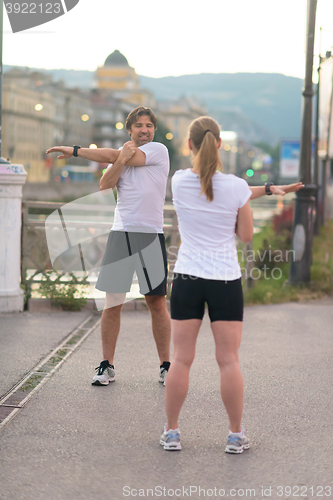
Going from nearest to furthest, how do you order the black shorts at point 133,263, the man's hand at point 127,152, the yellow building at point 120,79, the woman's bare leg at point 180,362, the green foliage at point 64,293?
the woman's bare leg at point 180,362 → the man's hand at point 127,152 → the black shorts at point 133,263 → the green foliage at point 64,293 → the yellow building at point 120,79

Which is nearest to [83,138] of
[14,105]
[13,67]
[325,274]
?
[13,67]

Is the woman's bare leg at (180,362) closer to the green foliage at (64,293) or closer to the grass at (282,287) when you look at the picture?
the green foliage at (64,293)

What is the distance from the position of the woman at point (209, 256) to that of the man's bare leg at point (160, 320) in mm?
1362

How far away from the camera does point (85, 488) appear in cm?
316

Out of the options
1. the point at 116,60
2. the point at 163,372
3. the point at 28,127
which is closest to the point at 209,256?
the point at 163,372

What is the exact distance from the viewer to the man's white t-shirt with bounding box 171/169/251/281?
346cm

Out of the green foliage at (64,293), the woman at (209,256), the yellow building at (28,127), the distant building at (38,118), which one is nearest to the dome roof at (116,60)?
the distant building at (38,118)

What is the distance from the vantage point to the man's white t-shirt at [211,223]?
3.46 m

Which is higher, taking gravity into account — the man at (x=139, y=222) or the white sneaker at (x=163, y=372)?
the man at (x=139, y=222)

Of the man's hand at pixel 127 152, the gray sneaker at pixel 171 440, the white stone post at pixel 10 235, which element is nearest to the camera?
the gray sneaker at pixel 171 440

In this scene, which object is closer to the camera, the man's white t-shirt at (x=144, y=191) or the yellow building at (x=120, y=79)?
the man's white t-shirt at (x=144, y=191)

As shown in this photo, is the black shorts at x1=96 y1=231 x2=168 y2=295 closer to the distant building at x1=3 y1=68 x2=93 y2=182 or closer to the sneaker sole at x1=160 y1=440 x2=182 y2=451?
the sneaker sole at x1=160 y1=440 x2=182 y2=451

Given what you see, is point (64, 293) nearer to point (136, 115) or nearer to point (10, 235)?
point (10, 235)

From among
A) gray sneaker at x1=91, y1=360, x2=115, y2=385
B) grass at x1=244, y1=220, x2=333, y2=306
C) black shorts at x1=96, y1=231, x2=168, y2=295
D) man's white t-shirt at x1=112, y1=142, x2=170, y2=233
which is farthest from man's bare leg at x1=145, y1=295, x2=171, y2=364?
grass at x1=244, y1=220, x2=333, y2=306
